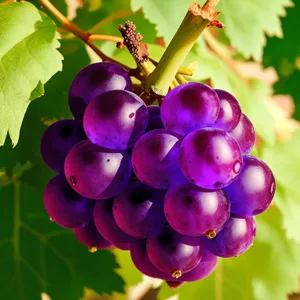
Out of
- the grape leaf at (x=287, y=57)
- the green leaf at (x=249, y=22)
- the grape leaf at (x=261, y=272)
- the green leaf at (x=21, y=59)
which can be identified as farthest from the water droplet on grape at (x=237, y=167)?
the grape leaf at (x=287, y=57)

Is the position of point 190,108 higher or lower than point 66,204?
higher

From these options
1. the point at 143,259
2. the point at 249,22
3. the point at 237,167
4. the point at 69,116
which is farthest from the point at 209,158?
the point at 249,22

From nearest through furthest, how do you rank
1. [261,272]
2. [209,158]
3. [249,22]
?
1. [209,158]
2. [249,22]
3. [261,272]

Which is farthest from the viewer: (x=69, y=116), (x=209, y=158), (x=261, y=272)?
(x=261, y=272)

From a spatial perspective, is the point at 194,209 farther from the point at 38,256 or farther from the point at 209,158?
the point at 38,256

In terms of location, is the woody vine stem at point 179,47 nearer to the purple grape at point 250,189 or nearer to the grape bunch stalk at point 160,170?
the grape bunch stalk at point 160,170

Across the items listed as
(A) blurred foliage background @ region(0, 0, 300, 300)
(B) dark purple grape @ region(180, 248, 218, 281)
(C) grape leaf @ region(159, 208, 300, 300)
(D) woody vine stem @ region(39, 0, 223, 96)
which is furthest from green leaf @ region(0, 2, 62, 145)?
(C) grape leaf @ region(159, 208, 300, 300)

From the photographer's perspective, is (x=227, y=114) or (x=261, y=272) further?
(x=261, y=272)

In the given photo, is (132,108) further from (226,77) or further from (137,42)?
(226,77)

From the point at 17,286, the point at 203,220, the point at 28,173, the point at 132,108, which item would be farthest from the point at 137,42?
the point at 17,286

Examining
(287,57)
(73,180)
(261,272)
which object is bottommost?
(261,272)
